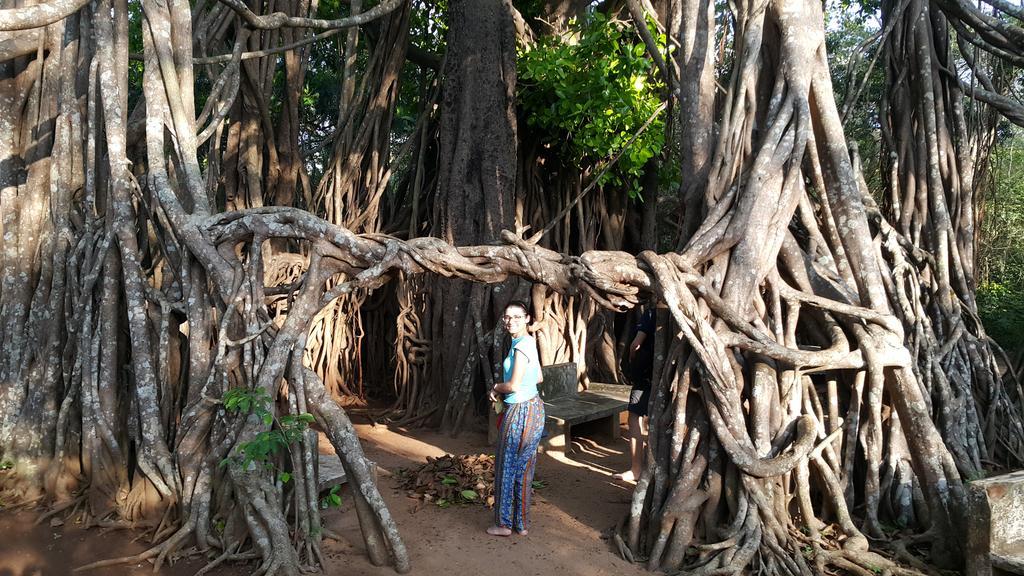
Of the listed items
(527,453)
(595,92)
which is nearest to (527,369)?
(527,453)

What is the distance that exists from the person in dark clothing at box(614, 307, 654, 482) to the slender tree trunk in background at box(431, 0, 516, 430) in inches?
66.9

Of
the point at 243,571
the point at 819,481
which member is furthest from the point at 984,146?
the point at 243,571

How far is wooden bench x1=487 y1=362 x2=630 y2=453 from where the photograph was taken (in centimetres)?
584

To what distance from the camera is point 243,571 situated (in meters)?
3.32

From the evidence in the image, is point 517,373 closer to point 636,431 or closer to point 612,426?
point 636,431

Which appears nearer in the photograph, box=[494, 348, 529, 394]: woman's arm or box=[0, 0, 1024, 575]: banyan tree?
box=[0, 0, 1024, 575]: banyan tree

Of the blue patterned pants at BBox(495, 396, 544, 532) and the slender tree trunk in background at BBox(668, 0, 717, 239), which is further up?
the slender tree trunk in background at BBox(668, 0, 717, 239)

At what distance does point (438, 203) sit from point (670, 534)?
161 inches

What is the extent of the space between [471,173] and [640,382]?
2.75 metres

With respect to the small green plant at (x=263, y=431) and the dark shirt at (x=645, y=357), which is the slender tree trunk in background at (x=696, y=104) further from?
the small green plant at (x=263, y=431)

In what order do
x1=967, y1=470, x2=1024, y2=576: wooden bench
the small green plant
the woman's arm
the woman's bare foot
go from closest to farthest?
x1=967, y1=470, x2=1024, y2=576: wooden bench → the small green plant → the woman's arm → the woman's bare foot

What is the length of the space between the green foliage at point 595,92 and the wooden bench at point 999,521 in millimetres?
4474

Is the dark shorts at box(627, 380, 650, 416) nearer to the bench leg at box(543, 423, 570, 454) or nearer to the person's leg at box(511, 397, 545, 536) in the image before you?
the bench leg at box(543, 423, 570, 454)

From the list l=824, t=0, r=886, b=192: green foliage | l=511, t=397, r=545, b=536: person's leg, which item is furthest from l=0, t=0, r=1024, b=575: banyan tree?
l=824, t=0, r=886, b=192: green foliage
